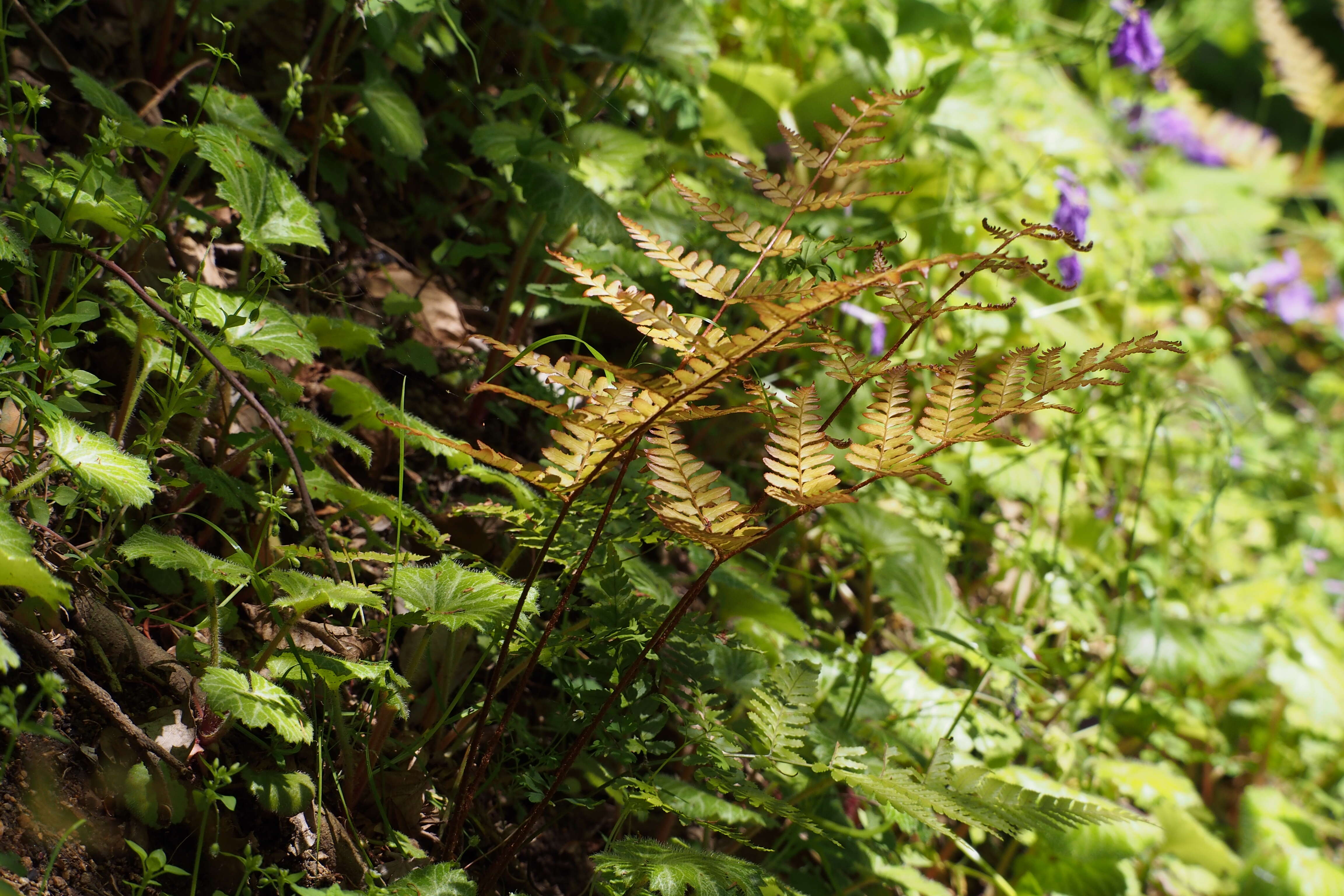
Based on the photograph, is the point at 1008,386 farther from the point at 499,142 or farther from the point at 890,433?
the point at 499,142

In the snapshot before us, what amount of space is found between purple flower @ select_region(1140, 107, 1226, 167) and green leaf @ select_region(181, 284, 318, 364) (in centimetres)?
475

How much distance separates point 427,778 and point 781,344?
697 mm

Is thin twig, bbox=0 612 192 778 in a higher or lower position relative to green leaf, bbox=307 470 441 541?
lower

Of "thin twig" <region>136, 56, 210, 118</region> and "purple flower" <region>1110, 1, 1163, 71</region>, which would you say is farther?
"purple flower" <region>1110, 1, 1163, 71</region>

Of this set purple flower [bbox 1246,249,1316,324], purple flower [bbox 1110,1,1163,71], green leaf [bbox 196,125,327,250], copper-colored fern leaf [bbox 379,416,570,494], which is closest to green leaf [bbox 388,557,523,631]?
copper-colored fern leaf [bbox 379,416,570,494]

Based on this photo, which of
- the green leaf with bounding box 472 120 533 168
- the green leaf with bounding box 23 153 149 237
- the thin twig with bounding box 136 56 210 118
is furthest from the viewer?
the green leaf with bounding box 472 120 533 168

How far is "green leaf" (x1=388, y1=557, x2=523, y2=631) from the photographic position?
0.90m

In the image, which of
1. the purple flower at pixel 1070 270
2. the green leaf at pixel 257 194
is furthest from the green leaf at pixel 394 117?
the purple flower at pixel 1070 270

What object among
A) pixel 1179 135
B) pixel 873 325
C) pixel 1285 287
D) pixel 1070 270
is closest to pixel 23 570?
pixel 873 325

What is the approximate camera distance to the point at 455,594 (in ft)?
3.09

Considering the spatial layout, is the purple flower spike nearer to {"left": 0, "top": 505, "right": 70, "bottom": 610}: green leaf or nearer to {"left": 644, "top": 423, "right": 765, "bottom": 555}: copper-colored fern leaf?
{"left": 644, "top": 423, "right": 765, "bottom": 555}: copper-colored fern leaf

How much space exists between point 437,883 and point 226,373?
0.56m

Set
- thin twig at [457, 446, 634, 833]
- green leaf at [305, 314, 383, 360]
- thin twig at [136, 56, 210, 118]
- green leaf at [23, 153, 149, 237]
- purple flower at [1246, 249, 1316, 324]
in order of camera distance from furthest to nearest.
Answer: purple flower at [1246, 249, 1316, 324] → thin twig at [136, 56, 210, 118] → green leaf at [305, 314, 383, 360] → green leaf at [23, 153, 149, 237] → thin twig at [457, 446, 634, 833]

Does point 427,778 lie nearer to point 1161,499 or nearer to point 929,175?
point 929,175
